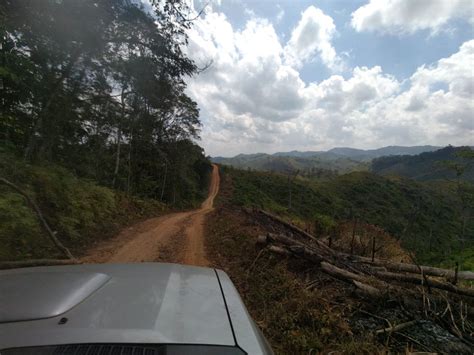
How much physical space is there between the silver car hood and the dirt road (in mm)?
5926

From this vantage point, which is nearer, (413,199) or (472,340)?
(472,340)

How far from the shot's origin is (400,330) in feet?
14.9

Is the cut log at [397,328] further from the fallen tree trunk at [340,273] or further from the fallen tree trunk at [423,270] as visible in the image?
the fallen tree trunk at [423,270]

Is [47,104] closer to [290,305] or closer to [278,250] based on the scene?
[278,250]

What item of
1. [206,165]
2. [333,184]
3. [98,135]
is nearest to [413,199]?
[333,184]

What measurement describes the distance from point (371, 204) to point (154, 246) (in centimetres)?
6216

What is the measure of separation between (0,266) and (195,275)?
4726 mm

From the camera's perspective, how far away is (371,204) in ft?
201

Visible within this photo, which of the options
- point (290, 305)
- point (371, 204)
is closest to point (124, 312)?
point (290, 305)

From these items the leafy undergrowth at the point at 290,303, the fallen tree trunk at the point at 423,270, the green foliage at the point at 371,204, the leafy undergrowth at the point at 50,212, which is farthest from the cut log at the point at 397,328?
the green foliage at the point at 371,204

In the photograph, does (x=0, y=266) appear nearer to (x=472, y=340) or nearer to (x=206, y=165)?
(x=472, y=340)

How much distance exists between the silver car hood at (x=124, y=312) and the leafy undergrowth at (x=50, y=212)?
5.51 m

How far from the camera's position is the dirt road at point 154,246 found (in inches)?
311

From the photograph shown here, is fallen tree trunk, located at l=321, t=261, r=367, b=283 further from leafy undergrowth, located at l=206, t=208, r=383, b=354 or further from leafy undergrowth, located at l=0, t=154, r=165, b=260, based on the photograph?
leafy undergrowth, located at l=0, t=154, r=165, b=260
